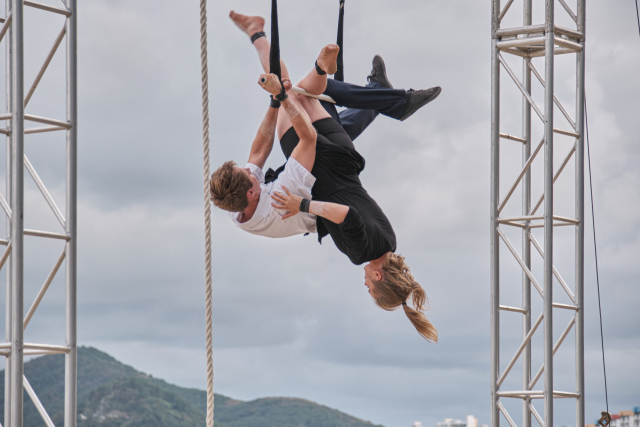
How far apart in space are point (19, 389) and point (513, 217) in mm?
3384

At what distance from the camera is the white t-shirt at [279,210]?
3.54 metres

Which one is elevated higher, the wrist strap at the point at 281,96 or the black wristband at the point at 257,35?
the black wristband at the point at 257,35

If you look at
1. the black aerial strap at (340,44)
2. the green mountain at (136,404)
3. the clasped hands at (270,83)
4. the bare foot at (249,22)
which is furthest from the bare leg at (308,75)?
the green mountain at (136,404)

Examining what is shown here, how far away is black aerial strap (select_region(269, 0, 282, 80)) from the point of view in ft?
11.4

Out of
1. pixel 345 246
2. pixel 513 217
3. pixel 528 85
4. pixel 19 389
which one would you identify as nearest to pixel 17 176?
pixel 19 389

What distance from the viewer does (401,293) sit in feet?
12.4

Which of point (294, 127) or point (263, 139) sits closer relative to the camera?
point (294, 127)

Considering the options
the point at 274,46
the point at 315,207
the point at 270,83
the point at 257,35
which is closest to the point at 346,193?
the point at 315,207

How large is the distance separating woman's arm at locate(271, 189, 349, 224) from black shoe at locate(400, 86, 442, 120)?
1.06 metres

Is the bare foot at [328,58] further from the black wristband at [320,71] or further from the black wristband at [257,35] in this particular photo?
the black wristband at [257,35]

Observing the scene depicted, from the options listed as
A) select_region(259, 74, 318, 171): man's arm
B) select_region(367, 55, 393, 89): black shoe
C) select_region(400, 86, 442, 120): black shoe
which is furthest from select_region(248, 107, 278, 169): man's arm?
select_region(400, 86, 442, 120): black shoe

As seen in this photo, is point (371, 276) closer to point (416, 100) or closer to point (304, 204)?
point (304, 204)

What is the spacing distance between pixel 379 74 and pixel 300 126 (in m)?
0.97

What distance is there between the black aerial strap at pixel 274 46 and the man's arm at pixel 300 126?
0.32 ft
